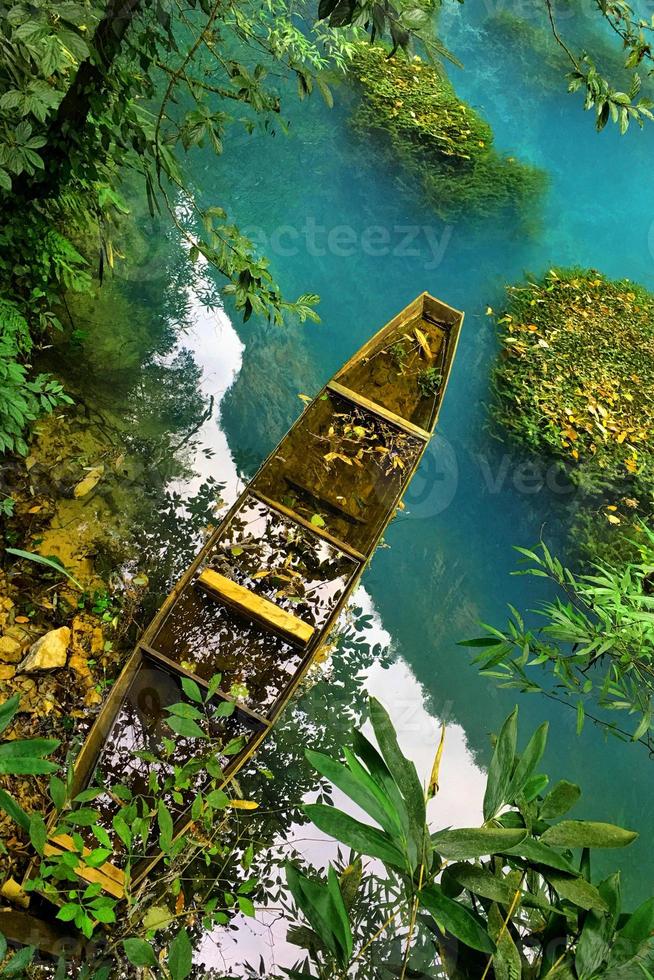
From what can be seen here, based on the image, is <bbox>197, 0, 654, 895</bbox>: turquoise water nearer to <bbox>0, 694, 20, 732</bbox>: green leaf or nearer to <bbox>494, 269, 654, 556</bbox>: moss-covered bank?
<bbox>494, 269, 654, 556</bbox>: moss-covered bank

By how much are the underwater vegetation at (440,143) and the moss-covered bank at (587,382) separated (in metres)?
0.93

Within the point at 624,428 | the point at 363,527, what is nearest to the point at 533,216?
the point at 624,428

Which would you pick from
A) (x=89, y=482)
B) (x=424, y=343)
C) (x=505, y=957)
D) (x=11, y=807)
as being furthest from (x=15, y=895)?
(x=424, y=343)

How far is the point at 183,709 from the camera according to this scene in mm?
2195

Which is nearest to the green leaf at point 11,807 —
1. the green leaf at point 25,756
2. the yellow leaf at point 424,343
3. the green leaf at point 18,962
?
the green leaf at point 25,756

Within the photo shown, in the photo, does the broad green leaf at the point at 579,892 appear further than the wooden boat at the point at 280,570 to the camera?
No

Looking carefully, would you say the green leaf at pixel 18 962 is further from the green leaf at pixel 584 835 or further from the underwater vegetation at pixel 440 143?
the underwater vegetation at pixel 440 143

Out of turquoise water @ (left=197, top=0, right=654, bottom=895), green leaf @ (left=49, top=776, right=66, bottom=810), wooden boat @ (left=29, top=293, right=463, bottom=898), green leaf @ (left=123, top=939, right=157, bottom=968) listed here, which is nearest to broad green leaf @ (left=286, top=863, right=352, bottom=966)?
green leaf @ (left=123, top=939, right=157, bottom=968)

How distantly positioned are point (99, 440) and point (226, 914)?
2412 millimetres

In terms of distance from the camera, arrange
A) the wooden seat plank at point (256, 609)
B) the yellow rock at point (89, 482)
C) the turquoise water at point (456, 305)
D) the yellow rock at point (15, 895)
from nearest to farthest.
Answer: the yellow rock at point (15, 895) < the wooden seat plank at point (256, 609) < the yellow rock at point (89, 482) < the turquoise water at point (456, 305)

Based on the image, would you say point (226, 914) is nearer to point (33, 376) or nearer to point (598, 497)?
point (33, 376)

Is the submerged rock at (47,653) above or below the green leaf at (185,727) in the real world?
below

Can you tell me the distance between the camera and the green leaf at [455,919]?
1084mm

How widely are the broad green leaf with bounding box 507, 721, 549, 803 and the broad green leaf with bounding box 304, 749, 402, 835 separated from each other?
0.83ft
